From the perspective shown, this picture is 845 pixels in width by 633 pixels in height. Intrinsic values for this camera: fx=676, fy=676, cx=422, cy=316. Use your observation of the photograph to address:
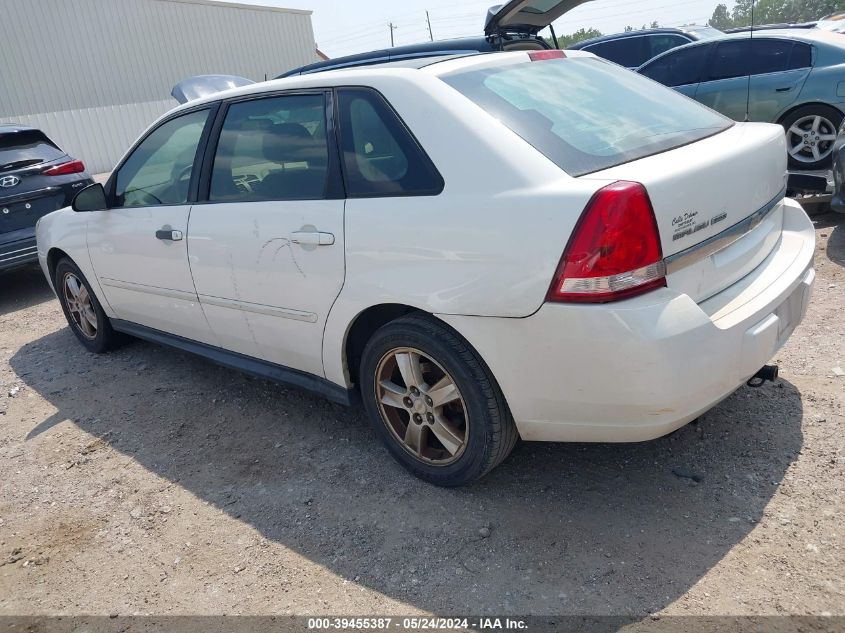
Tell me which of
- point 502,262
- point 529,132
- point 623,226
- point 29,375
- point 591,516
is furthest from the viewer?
point 29,375

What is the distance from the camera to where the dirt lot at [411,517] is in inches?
90.7

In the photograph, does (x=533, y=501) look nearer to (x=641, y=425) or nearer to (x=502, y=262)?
(x=641, y=425)

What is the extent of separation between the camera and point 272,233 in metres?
3.04

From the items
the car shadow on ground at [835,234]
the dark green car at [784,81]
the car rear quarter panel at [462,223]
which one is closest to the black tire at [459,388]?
the car rear quarter panel at [462,223]

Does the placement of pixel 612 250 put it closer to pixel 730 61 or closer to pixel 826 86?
pixel 826 86

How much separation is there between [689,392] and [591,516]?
2.24 ft

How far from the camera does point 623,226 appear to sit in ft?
7.10

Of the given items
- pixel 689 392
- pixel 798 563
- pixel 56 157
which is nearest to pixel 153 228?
pixel 689 392

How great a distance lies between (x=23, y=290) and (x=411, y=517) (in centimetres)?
625

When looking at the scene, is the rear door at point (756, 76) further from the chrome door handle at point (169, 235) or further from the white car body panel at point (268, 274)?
the chrome door handle at point (169, 235)

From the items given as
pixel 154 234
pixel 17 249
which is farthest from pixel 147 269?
pixel 17 249

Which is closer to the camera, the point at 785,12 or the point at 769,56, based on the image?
the point at 769,56

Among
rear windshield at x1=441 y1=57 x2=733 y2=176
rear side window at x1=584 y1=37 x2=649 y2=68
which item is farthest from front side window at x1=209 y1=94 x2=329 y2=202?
rear side window at x1=584 y1=37 x2=649 y2=68

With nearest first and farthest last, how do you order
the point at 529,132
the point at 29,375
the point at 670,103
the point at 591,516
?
the point at 529,132
the point at 591,516
the point at 670,103
the point at 29,375
